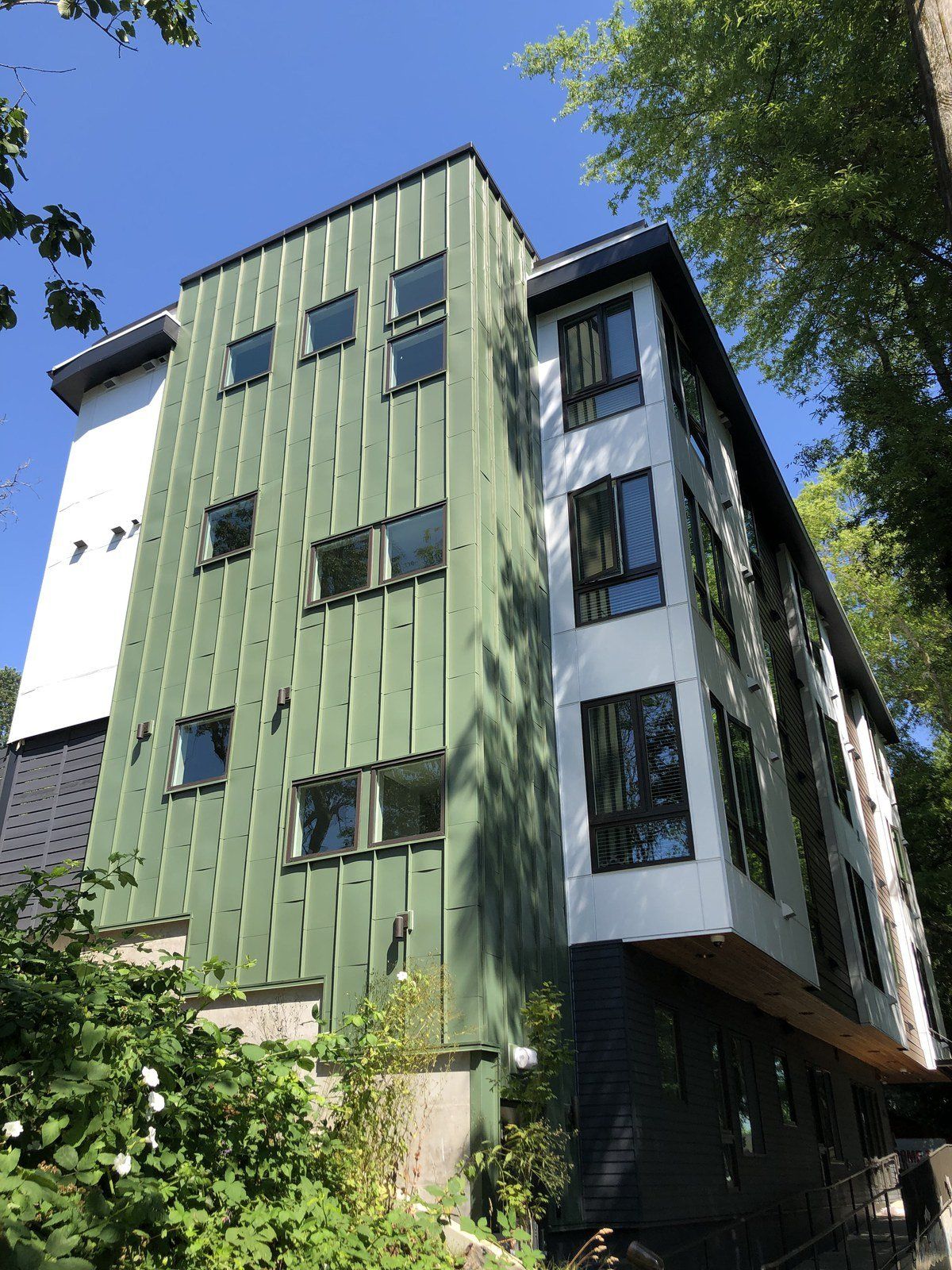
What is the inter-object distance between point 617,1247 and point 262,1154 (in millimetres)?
5433

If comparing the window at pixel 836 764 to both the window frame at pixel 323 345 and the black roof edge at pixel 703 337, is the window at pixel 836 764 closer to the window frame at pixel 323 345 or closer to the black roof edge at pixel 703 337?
the black roof edge at pixel 703 337

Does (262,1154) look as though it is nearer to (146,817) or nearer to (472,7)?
(146,817)

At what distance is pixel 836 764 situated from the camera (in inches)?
773

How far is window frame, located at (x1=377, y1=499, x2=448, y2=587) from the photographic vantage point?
37.1 feet

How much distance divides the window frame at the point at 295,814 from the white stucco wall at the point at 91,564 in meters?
3.64

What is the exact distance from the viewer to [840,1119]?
18.8 metres

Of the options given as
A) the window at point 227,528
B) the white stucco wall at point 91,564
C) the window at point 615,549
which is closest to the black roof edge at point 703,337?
the window at point 615,549

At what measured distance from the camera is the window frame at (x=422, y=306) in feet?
43.2

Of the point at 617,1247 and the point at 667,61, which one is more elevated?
the point at 667,61

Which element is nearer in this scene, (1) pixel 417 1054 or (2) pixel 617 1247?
(1) pixel 417 1054

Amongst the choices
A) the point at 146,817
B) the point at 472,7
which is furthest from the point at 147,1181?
the point at 472,7

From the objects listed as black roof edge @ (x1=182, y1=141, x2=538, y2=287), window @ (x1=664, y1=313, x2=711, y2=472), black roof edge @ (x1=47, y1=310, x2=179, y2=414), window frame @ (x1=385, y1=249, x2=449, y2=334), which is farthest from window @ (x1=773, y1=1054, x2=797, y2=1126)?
black roof edge @ (x1=47, y1=310, x2=179, y2=414)

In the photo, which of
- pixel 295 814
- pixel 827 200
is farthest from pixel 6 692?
pixel 827 200

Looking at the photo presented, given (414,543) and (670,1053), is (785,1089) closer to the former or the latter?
(670,1053)
